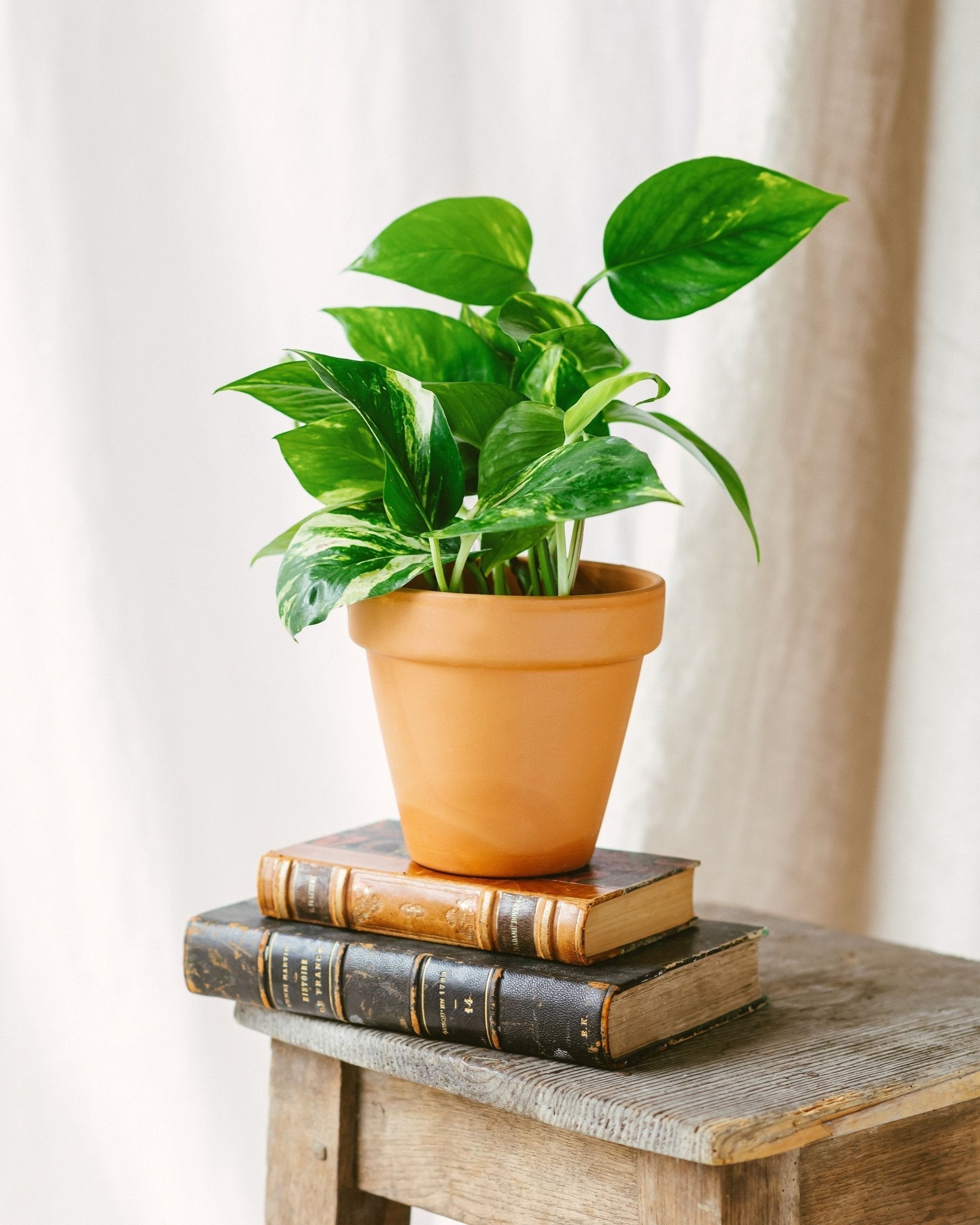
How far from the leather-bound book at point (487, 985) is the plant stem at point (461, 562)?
0.20 meters

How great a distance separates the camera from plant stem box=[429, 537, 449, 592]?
68 centimetres

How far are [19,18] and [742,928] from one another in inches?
37.4

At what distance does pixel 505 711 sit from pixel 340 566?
0.39 feet

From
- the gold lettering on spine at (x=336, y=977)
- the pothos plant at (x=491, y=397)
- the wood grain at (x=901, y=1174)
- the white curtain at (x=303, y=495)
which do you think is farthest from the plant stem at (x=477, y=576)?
the white curtain at (x=303, y=495)

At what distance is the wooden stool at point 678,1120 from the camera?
61 cm

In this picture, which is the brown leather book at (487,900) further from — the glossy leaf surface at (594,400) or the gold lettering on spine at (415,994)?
the glossy leaf surface at (594,400)

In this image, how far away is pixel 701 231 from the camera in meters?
0.74

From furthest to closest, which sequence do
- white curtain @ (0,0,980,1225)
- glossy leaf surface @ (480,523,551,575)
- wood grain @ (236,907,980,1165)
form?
white curtain @ (0,0,980,1225) < glossy leaf surface @ (480,523,551,575) < wood grain @ (236,907,980,1165)

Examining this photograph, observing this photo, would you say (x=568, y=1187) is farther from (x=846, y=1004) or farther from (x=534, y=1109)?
(x=846, y=1004)

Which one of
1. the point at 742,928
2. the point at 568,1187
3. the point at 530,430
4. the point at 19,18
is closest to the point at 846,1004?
the point at 742,928

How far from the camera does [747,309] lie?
1.32 m

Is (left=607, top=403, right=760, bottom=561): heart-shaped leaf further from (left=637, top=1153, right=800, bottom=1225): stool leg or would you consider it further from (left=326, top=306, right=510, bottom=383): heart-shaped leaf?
(left=637, top=1153, right=800, bottom=1225): stool leg

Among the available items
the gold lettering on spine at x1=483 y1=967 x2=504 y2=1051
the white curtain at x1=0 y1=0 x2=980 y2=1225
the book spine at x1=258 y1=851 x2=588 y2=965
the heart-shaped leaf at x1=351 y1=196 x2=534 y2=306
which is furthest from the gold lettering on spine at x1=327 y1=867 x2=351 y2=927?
the white curtain at x1=0 y1=0 x2=980 y2=1225

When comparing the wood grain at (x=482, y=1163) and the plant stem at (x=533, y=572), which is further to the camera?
the plant stem at (x=533, y=572)
